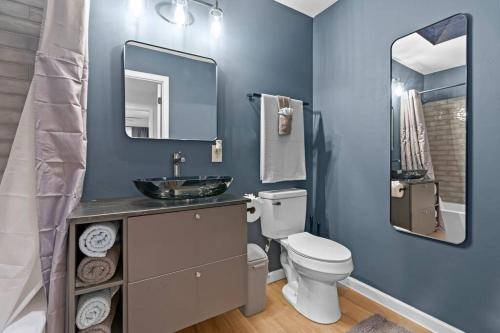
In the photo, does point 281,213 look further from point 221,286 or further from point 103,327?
point 103,327

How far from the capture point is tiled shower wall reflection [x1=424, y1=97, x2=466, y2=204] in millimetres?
1384

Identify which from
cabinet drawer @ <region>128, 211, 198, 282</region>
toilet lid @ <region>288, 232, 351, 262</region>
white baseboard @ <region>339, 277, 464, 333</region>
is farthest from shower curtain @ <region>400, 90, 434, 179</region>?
cabinet drawer @ <region>128, 211, 198, 282</region>

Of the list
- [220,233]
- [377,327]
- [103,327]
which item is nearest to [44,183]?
[103,327]

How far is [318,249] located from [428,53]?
1530 millimetres

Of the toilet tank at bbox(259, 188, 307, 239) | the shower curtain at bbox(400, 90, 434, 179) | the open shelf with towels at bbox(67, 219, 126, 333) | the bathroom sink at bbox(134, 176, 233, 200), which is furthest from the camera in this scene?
the toilet tank at bbox(259, 188, 307, 239)

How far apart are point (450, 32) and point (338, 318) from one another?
6.52ft

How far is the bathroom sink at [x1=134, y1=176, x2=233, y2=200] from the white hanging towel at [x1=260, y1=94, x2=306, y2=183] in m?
0.59

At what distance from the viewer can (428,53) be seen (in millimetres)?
1561

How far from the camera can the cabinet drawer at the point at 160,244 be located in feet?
3.51

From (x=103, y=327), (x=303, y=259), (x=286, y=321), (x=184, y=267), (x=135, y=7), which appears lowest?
(x=286, y=321)

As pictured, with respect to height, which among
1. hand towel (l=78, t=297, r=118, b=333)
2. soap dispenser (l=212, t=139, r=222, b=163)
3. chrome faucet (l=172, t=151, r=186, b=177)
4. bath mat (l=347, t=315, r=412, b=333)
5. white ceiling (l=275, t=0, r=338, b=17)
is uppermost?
white ceiling (l=275, t=0, r=338, b=17)

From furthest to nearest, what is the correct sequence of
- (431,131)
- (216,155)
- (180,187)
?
(216,155) < (431,131) < (180,187)

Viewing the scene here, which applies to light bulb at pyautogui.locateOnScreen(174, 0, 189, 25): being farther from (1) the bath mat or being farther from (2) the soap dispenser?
(1) the bath mat

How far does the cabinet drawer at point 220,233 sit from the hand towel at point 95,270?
15.7 inches
